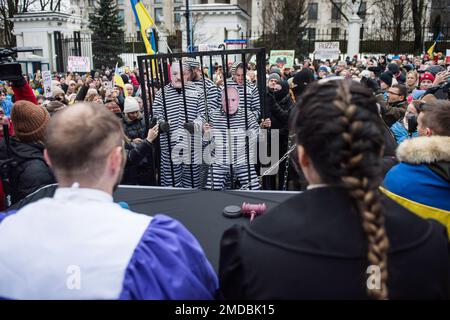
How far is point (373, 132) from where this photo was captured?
4.19ft

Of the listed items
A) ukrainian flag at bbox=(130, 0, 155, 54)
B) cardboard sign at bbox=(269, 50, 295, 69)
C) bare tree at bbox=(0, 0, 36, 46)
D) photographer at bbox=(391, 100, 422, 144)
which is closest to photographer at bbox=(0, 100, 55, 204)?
photographer at bbox=(391, 100, 422, 144)

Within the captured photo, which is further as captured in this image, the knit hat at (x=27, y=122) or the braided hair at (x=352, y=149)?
the knit hat at (x=27, y=122)

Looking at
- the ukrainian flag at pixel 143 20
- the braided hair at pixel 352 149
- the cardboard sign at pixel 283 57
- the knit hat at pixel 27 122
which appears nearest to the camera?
the braided hair at pixel 352 149

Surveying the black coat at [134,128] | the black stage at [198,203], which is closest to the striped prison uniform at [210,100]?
the black coat at [134,128]

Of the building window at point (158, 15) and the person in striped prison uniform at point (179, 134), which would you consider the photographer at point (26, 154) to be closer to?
the person in striped prison uniform at point (179, 134)

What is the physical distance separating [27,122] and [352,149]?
283 centimetres

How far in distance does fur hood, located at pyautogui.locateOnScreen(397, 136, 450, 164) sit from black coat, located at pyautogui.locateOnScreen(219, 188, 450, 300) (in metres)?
1.07

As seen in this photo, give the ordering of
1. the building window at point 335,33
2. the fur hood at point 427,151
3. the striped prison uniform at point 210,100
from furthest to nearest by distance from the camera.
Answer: the building window at point 335,33 < the striped prison uniform at point 210,100 < the fur hood at point 427,151

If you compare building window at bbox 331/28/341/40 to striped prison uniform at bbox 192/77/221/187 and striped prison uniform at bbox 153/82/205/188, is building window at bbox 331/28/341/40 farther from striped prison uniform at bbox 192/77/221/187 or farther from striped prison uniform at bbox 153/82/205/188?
striped prison uniform at bbox 153/82/205/188

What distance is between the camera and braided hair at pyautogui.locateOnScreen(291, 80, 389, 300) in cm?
119

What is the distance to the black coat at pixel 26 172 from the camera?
10.0 feet

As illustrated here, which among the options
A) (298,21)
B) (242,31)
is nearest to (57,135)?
(298,21)

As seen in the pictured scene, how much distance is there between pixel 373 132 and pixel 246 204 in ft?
4.45

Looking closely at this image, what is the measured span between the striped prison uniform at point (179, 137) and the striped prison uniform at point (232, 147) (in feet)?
0.52
